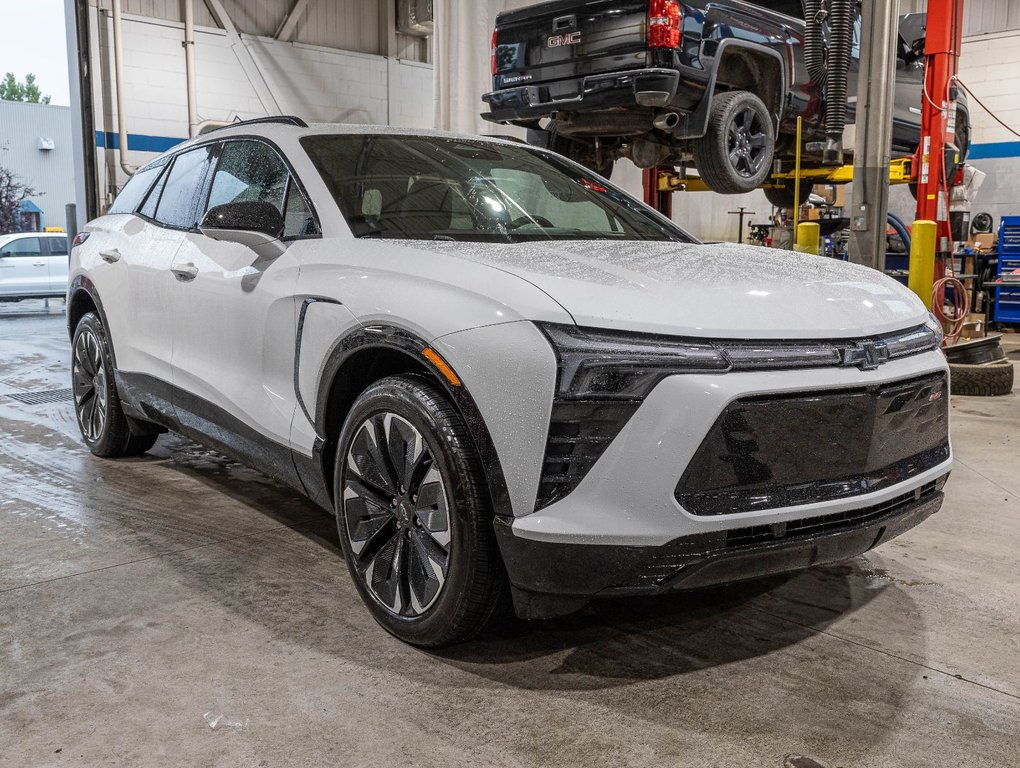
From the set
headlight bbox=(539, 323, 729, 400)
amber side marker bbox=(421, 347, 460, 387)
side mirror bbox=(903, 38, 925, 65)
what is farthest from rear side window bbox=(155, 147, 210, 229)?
side mirror bbox=(903, 38, 925, 65)

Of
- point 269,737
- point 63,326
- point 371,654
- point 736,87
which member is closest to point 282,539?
point 371,654

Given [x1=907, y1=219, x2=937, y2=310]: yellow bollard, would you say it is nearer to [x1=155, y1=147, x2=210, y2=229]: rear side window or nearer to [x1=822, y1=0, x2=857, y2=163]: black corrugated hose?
[x1=822, y1=0, x2=857, y2=163]: black corrugated hose

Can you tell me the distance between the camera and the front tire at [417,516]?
2.17 metres

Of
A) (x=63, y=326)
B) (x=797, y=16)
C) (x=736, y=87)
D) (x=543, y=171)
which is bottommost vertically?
(x=63, y=326)

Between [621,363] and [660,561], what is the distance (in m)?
0.44

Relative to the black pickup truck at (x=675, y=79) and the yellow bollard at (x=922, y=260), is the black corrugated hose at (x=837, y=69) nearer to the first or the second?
the black pickup truck at (x=675, y=79)

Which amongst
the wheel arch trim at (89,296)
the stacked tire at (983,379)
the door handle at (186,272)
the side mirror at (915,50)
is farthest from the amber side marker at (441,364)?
the side mirror at (915,50)

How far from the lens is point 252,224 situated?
285cm

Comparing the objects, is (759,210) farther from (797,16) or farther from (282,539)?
(282,539)

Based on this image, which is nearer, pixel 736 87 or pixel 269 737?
pixel 269 737

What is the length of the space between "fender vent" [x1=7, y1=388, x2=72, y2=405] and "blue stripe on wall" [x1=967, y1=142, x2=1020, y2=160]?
43.6ft

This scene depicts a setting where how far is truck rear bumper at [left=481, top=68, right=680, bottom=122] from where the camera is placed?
622 cm

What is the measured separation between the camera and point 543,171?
3.54 m

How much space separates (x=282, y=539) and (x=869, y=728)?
2091 millimetres
